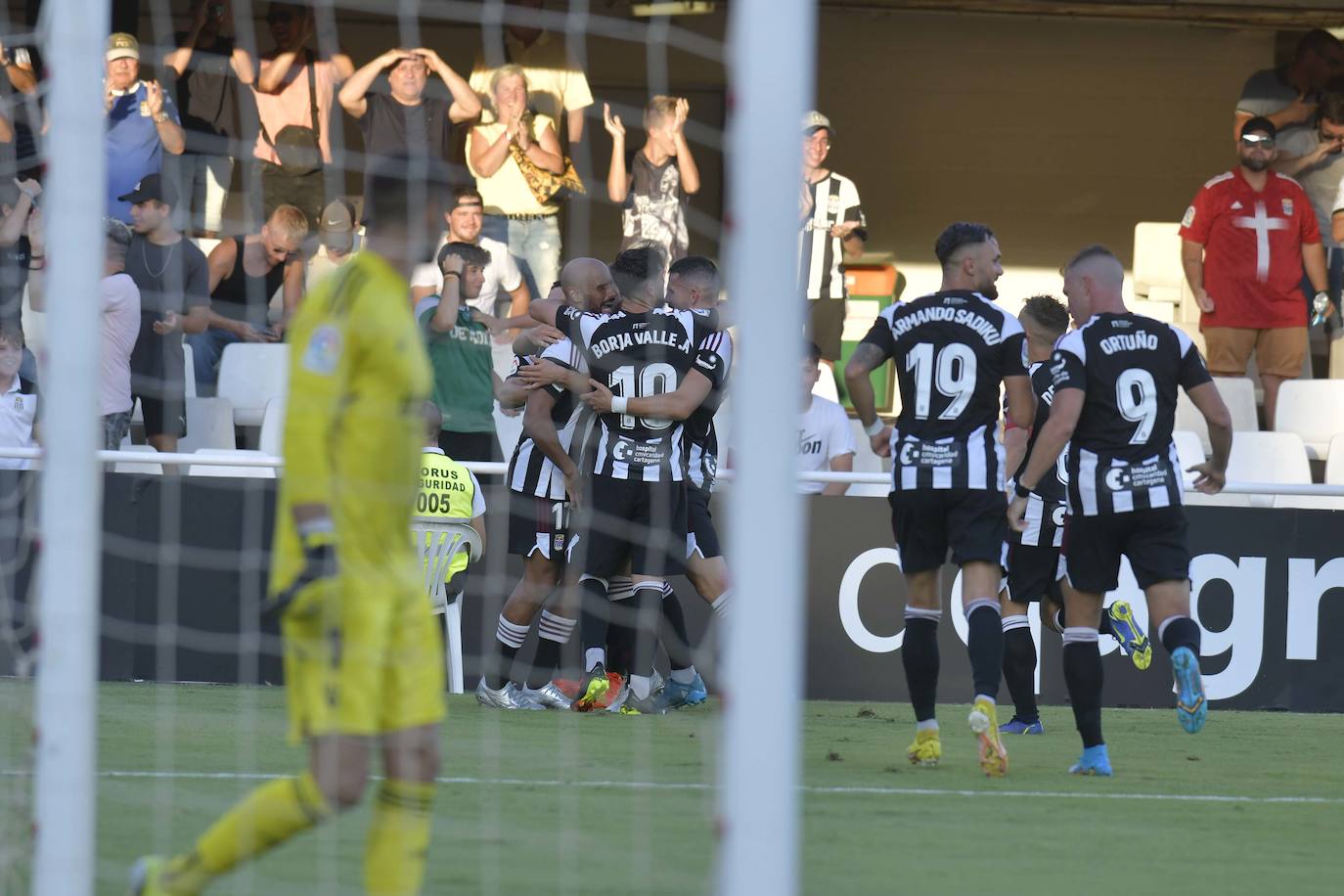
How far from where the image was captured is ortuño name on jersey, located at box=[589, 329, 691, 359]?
867cm

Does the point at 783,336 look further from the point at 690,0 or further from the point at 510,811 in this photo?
the point at 690,0

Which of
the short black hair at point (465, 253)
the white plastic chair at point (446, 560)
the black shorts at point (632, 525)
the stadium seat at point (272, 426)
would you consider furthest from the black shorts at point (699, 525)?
the stadium seat at point (272, 426)

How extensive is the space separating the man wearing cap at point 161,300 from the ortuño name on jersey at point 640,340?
2.93m

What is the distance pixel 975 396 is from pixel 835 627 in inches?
150

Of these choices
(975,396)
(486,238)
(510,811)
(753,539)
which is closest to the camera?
(753,539)

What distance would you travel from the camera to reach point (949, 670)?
1082cm

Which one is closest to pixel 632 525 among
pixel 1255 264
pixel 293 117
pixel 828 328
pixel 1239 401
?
pixel 293 117

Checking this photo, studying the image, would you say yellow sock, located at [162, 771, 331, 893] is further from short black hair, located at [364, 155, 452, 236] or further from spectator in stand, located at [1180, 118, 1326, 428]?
spectator in stand, located at [1180, 118, 1326, 428]

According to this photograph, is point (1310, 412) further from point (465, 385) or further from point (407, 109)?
point (407, 109)

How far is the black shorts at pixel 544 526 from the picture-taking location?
29.8 ft

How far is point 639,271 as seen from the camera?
8.62 m

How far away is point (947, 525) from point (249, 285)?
617 cm

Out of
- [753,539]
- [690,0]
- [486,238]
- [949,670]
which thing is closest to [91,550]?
[753,539]

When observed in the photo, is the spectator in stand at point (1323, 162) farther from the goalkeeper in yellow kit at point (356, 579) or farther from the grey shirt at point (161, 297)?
the goalkeeper in yellow kit at point (356, 579)
